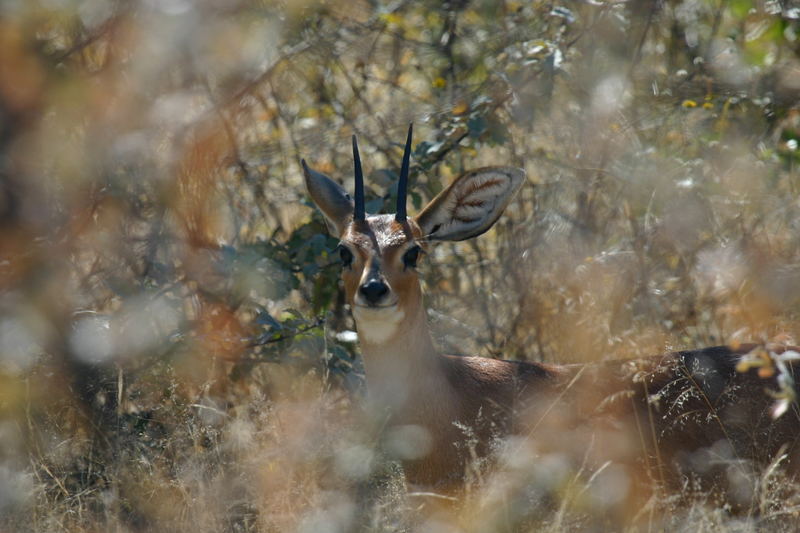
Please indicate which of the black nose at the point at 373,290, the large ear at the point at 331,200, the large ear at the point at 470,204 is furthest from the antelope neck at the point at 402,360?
the large ear at the point at 331,200

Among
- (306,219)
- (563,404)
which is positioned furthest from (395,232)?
(306,219)

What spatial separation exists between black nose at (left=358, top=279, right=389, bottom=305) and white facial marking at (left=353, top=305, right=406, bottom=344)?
2.3 inches

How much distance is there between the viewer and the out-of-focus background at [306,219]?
14.7 feet

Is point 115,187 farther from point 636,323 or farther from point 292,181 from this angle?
point 636,323

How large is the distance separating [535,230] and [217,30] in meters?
2.35

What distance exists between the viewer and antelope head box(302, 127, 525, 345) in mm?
4191

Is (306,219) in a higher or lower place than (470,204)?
lower

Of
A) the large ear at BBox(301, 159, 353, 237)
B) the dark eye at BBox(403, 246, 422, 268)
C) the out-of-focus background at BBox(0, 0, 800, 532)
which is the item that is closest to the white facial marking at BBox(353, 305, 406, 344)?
the dark eye at BBox(403, 246, 422, 268)

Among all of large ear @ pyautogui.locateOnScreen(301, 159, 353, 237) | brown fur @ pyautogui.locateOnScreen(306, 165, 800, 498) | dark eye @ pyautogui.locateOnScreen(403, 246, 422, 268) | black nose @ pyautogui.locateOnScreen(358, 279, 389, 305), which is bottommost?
brown fur @ pyautogui.locateOnScreen(306, 165, 800, 498)

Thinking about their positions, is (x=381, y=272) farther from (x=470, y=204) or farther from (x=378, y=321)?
(x=470, y=204)

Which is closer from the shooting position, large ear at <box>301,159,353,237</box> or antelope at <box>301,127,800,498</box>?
antelope at <box>301,127,800,498</box>

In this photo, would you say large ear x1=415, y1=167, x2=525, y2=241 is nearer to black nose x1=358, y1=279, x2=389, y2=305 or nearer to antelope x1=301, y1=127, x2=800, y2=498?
antelope x1=301, y1=127, x2=800, y2=498

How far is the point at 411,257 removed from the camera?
14.3ft

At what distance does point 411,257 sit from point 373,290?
1.16ft
